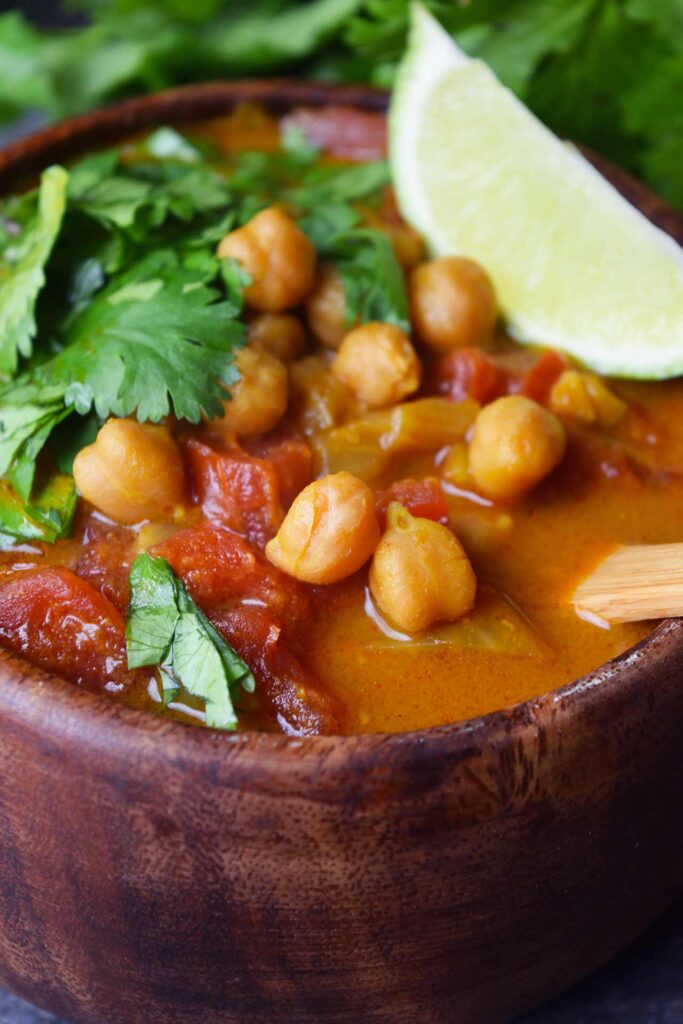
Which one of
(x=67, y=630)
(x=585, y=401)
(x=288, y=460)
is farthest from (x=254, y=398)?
(x=585, y=401)

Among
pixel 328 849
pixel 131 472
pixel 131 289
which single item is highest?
pixel 131 289

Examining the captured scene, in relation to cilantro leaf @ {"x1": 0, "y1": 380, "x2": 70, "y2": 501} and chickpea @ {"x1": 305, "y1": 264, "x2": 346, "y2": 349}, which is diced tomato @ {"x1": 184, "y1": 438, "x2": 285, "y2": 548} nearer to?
cilantro leaf @ {"x1": 0, "y1": 380, "x2": 70, "y2": 501}

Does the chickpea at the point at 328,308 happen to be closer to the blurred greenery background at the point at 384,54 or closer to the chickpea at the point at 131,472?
the chickpea at the point at 131,472

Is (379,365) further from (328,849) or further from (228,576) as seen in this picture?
(328,849)

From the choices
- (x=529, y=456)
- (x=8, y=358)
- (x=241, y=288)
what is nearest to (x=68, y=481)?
(x=8, y=358)

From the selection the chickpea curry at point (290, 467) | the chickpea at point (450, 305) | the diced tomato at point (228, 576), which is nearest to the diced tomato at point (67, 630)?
the chickpea curry at point (290, 467)

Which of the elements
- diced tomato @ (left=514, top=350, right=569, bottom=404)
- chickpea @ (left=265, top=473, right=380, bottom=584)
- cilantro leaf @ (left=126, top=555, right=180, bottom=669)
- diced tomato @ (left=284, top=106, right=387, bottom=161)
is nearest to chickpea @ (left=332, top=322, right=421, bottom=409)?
diced tomato @ (left=514, top=350, right=569, bottom=404)
